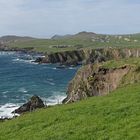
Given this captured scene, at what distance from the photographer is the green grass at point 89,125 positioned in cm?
2184

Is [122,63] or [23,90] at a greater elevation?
[122,63]

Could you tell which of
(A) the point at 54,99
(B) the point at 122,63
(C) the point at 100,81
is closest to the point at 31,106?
(C) the point at 100,81

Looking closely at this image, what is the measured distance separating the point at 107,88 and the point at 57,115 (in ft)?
146

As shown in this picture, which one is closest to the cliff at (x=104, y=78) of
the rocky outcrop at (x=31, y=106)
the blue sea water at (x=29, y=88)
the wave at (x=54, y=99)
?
the rocky outcrop at (x=31, y=106)

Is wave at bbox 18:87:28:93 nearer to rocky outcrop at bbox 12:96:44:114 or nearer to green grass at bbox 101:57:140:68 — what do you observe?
rocky outcrop at bbox 12:96:44:114

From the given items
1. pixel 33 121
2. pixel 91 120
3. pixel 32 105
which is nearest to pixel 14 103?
pixel 32 105

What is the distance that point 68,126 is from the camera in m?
24.8

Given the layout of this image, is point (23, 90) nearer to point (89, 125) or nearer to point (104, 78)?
point (104, 78)

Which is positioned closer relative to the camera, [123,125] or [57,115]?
[123,125]

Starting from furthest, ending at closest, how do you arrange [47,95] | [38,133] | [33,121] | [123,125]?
[47,95] → [33,121] → [38,133] → [123,125]

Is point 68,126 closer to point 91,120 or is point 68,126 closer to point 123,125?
point 91,120

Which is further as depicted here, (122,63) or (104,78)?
(104,78)

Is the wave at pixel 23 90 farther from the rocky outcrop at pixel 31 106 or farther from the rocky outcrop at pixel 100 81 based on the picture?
the rocky outcrop at pixel 31 106

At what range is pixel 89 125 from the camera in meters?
24.1
